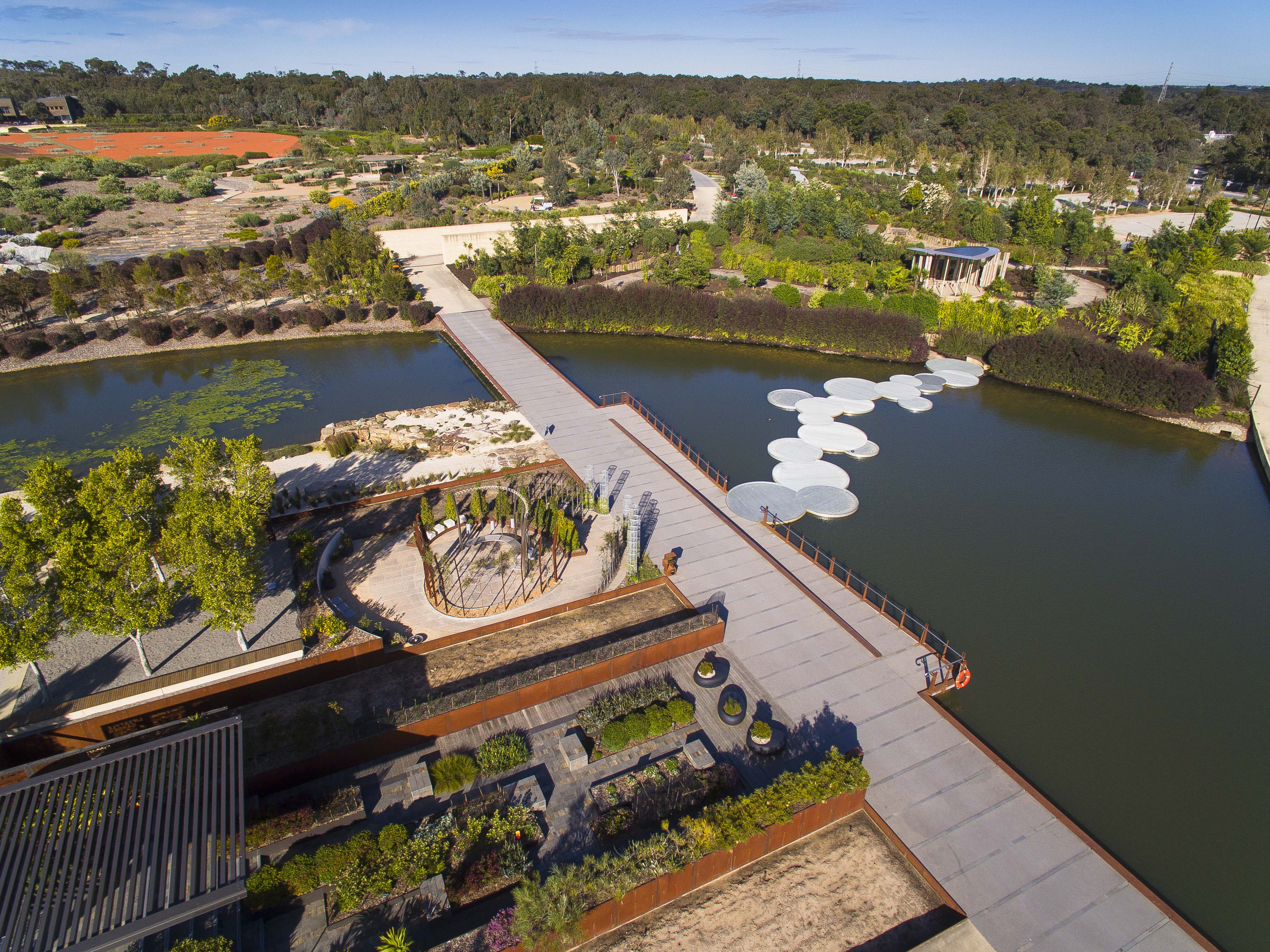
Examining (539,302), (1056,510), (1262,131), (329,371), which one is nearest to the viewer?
(1056,510)

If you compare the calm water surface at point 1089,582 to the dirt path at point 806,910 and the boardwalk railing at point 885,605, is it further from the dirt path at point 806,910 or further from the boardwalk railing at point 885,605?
the dirt path at point 806,910

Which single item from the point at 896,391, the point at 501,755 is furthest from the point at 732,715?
the point at 896,391

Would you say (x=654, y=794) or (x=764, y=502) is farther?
(x=764, y=502)

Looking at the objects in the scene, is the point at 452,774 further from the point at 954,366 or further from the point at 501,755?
the point at 954,366

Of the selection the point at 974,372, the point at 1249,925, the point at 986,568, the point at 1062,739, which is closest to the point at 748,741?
the point at 1062,739

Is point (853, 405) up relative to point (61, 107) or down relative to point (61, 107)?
down

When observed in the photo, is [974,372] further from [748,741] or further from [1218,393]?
[748,741]

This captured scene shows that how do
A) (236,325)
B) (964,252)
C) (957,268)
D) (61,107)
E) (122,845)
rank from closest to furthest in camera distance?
(122,845)
(236,325)
(964,252)
(957,268)
(61,107)
